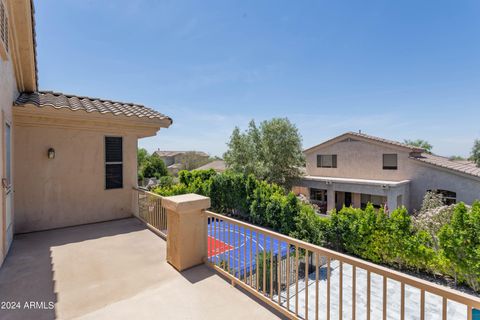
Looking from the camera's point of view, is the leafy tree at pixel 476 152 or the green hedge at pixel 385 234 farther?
the leafy tree at pixel 476 152

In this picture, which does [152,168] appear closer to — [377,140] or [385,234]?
[377,140]

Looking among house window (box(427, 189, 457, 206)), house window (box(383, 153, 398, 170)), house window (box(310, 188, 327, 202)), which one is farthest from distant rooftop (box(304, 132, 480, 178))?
house window (box(310, 188, 327, 202))

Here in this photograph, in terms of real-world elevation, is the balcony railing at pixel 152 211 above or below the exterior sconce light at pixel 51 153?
below

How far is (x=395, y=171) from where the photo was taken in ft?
58.7

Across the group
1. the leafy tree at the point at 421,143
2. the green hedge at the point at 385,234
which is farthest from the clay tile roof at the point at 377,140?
the leafy tree at the point at 421,143

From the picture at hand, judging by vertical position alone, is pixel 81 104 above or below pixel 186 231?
above

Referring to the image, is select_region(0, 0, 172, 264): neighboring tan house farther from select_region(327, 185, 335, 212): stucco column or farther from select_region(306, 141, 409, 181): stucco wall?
select_region(306, 141, 409, 181): stucco wall

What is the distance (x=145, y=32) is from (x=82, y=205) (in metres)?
8.11

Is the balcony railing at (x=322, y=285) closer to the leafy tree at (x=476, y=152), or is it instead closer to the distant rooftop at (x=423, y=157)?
the distant rooftop at (x=423, y=157)

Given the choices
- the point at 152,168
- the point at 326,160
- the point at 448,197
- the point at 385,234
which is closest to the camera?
the point at 385,234

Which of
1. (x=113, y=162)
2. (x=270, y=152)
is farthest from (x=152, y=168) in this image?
(x=113, y=162)

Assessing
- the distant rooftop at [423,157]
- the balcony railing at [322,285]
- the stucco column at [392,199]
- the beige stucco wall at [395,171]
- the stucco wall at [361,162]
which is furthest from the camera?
the stucco wall at [361,162]

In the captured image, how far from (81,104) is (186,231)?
488cm

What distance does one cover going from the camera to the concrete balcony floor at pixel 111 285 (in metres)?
2.62
